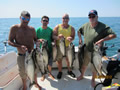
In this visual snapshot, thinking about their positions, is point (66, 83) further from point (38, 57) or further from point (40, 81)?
point (38, 57)

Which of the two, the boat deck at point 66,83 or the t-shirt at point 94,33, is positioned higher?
the t-shirt at point 94,33

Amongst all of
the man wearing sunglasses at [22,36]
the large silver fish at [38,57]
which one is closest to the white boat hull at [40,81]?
the man wearing sunglasses at [22,36]

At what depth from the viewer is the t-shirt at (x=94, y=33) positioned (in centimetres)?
300

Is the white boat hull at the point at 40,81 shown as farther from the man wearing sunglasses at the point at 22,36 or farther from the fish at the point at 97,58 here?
the fish at the point at 97,58

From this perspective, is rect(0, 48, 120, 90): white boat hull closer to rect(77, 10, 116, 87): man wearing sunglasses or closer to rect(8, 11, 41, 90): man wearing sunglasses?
rect(8, 11, 41, 90): man wearing sunglasses

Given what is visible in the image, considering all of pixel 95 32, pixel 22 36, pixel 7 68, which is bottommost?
pixel 7 68

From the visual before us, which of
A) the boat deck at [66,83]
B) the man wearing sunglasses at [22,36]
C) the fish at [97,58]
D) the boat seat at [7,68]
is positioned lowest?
the boat deck at [66,83]

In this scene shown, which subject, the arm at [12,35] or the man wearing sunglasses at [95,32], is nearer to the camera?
the arm at [12,35]

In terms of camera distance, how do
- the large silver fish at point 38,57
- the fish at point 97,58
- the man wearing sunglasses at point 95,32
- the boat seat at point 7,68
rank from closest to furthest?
the large silver fish at point 38,57 < the fish at point 97,58 < the man wearing sunglasses at point 95,32 < the boat seat at point 7,68

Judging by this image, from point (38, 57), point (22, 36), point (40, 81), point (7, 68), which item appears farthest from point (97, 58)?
point (7, 68)

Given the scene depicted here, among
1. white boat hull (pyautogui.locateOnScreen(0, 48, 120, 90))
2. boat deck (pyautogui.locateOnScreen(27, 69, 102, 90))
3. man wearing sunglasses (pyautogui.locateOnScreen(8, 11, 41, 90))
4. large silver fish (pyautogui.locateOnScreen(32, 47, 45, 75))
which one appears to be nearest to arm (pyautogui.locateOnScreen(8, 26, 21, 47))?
man wearing sunglasses (pyautogui.locateOnScreen(8, 11, 41, 90))

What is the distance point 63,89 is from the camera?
344 centimetres

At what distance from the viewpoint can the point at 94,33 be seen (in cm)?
310

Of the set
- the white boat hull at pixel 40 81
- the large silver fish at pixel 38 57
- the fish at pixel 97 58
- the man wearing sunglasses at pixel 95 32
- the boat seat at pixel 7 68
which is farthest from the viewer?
the boat seat at pixel 7 68
